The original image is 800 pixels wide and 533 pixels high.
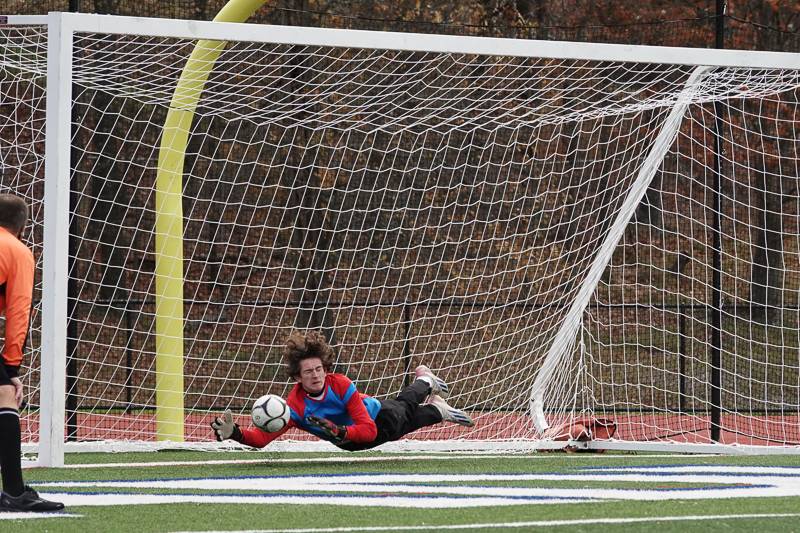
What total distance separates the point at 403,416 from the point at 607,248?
9.30 feet

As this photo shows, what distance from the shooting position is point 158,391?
1059 cm

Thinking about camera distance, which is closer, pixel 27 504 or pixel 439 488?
pixel 27 504

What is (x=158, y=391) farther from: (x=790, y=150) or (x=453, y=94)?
(x=790, y=150)

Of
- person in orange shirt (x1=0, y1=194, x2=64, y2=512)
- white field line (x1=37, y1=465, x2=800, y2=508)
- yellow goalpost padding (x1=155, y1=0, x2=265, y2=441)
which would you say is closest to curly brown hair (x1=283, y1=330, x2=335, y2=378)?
white field line (x1=37, y1=465, x2=800, y2=508)

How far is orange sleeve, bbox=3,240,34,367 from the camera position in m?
6.29

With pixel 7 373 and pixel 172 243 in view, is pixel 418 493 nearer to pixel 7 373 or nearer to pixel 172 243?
pixel 7 373

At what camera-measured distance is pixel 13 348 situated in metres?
6.29

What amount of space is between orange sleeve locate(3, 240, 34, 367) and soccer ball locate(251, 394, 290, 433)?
2.19 m

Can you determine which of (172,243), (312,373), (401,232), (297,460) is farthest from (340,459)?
(401,232)

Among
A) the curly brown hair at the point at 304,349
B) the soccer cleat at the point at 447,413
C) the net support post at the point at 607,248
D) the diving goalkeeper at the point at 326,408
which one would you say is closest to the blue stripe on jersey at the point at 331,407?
the diving goalkeeper at the point at 326,408

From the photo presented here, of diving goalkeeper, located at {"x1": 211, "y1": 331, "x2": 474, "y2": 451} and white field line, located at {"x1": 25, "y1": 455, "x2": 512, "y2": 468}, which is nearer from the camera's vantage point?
diving goalkeeper, located at {"x1": 211, "y1": 331, "x2": 474, "y2": 451}

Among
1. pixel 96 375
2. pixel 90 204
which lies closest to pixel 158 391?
pixel 96 375

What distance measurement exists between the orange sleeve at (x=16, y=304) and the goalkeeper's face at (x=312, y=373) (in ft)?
8.43

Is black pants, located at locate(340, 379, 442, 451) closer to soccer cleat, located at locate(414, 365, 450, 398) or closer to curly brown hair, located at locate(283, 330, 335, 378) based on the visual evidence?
soccer cleat, located at locate(414, 365, 450, 398)
